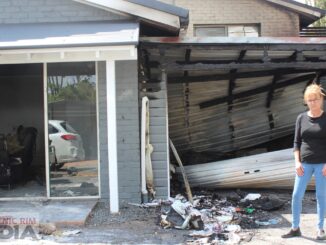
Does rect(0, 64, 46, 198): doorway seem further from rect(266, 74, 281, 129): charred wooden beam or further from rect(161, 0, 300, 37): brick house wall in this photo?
rect(266, 74, 281, 129): charred wooden beam

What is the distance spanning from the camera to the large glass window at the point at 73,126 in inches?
304

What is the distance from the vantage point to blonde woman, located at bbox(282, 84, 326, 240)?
553 centimetres

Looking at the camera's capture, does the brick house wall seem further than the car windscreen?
Yes

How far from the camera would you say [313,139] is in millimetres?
5559

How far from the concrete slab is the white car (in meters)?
0.71

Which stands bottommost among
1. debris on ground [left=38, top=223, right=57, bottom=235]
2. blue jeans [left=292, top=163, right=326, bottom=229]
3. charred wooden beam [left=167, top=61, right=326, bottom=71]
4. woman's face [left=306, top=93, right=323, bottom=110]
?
debris on ground [left=38, top=223, right=57, bottom=235]

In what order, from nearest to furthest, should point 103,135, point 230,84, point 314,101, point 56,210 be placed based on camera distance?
point 314,101, point 56,210, point 103,135, point 230,84

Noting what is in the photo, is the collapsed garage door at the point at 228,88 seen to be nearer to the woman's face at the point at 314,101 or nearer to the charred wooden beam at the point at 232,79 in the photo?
the charred wooden beam at the point at 232,79

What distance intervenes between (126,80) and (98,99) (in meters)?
0.56

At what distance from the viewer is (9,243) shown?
5762 millimetres

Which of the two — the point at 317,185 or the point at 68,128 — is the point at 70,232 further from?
the point at 317,185

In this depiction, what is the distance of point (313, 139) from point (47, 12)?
4.87 meters

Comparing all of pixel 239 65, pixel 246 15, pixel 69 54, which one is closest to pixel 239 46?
pixel 239 65

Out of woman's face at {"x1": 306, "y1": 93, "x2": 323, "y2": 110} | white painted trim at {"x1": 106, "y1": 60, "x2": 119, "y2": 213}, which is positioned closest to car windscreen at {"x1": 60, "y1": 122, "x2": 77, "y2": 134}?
white painted trim at {"x1": 106, "y1": 60, "x2": 119, "y2": 213}
